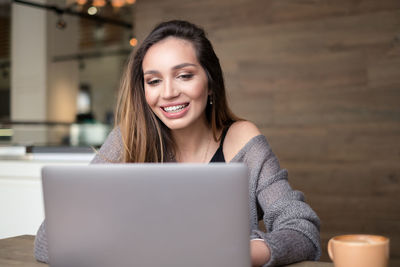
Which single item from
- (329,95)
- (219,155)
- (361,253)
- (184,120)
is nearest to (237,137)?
(219,155)

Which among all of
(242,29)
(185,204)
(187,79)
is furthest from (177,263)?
(242,29)

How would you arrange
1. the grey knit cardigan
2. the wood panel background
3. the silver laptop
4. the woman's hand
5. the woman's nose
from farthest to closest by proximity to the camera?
the wood panel background, the woman's nose, the grey knit cardigan, the woman's hand, the silver laptop

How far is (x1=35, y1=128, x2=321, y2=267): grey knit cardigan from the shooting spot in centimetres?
126

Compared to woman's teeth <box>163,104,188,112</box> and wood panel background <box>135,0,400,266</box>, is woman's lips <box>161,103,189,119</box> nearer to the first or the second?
woman's teeth <box>163,104,188,112</box>

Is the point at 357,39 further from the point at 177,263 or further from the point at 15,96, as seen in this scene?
the point at 15,96

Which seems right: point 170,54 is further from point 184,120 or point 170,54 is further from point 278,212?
point 278,212

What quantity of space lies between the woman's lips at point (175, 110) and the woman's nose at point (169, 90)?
0.16 feet

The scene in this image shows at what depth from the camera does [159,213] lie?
878 mm

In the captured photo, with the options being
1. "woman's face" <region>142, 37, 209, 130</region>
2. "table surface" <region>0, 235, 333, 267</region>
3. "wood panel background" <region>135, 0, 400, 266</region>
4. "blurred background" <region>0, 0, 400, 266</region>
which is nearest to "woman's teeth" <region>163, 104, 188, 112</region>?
"woman's face" <region>142, 37, 209, 130</region>

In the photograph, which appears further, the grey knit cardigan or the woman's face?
the woman's face

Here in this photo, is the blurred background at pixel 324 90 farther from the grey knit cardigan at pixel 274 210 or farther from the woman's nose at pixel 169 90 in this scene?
the grey knit cardigan at pixel 274 210

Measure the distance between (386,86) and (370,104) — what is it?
15cm

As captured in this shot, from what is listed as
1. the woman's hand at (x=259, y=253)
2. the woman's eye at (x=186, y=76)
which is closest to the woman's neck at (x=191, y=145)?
the woman's eye at (x=186, y=76)

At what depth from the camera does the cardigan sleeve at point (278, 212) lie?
1255 millimetres
